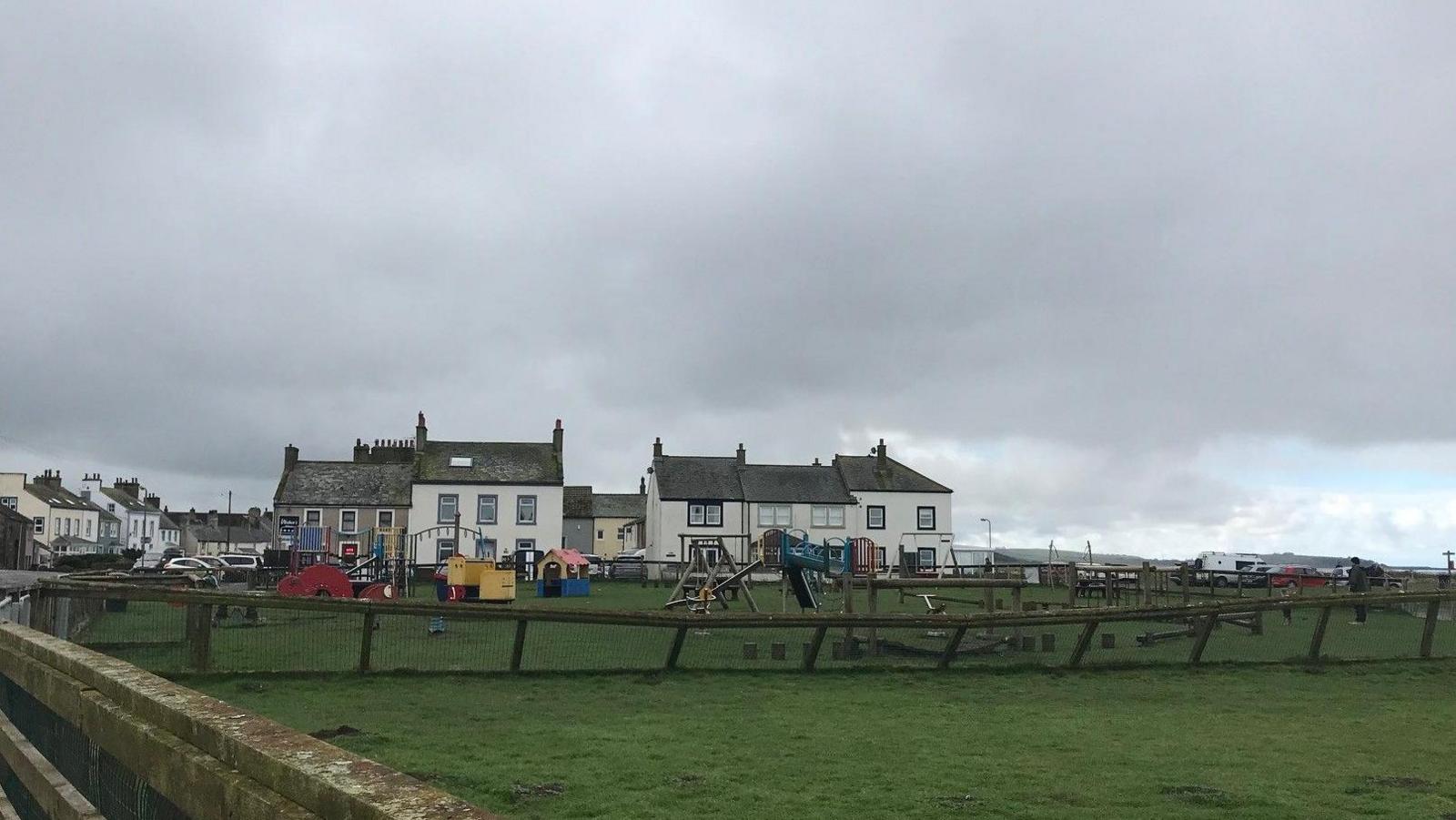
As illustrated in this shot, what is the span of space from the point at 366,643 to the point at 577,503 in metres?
100

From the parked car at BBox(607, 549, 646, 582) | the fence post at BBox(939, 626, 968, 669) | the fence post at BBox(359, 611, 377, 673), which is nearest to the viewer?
the fence post at BBox(359, 611, 377, 673)

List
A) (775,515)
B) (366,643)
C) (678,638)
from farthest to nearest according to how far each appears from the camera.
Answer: (775,515) → (678,638) → (366,643)

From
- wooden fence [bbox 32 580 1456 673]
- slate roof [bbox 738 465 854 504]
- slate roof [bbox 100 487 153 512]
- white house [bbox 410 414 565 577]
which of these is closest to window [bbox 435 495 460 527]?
white house [bbox 410 414 565 577]

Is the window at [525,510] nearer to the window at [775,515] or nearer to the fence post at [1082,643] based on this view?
the window at [775,515]

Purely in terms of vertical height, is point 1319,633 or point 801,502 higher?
point 801,502

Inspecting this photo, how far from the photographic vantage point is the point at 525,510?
7000 centimetres

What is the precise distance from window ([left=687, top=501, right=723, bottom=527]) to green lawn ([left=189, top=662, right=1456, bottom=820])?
56594 mm

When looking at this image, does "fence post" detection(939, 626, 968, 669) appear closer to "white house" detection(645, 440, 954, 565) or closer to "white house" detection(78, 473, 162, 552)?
"white house" detection(645, 440, 954, 565)

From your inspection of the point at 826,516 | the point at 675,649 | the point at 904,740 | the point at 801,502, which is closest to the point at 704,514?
the point at 801,502

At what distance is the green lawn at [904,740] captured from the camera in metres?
7.72

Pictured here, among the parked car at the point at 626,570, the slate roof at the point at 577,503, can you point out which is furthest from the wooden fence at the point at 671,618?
the slate roof at the point at 577,503

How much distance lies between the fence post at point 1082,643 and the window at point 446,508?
5759 cm

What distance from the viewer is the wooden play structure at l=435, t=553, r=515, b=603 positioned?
3491cm

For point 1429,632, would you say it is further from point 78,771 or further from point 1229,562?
point 1229,562
